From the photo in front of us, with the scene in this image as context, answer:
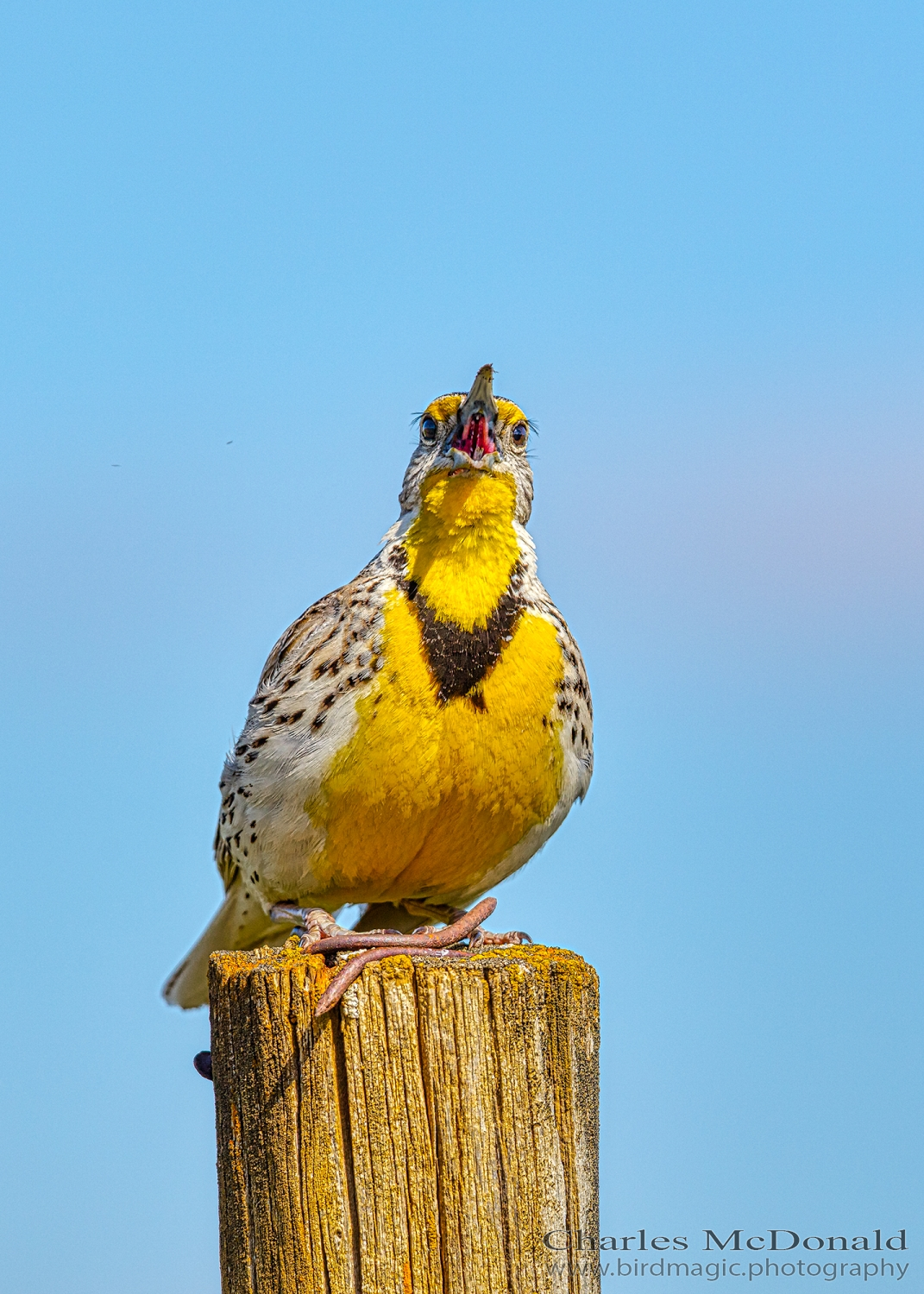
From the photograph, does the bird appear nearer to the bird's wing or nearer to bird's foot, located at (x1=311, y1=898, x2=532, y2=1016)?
the bird's wing

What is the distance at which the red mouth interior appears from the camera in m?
5.32

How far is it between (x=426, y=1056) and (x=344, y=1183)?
1.06ft

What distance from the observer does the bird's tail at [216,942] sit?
6.30 metres

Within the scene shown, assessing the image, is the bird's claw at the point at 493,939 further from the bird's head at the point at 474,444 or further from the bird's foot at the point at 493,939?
the bird's head at the point at 474,444

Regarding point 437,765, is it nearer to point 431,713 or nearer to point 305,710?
point 431,713

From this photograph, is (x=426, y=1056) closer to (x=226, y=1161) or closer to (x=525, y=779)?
(x=226, y=1161)

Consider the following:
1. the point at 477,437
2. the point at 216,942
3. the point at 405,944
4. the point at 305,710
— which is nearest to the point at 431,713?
the point at 305,710

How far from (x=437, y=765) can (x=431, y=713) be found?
6.9 inches

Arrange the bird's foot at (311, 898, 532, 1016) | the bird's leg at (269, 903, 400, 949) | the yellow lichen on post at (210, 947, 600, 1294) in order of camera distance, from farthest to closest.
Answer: the bird's leg at (269, 903, 400, 949), the bird's foot at (311, 898, 532, 1016), the yellow lichen on post at (210, 947, 600, 1294)

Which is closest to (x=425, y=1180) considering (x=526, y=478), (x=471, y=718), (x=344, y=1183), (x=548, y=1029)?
(x=344, y=1183)

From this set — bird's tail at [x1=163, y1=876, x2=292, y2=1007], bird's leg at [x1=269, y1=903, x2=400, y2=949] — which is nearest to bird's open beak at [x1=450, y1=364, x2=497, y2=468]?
bird's leg at [x1=269, y1=903, x2=400, y2=949]

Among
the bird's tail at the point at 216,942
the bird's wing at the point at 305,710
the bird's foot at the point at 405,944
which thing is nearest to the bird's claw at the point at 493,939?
the bird's foot at the point at 405,944

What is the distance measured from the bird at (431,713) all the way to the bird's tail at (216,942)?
0.52m

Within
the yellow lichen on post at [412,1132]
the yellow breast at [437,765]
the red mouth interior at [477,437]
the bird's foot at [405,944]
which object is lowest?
the yellow lichen on post at [412,1132]
